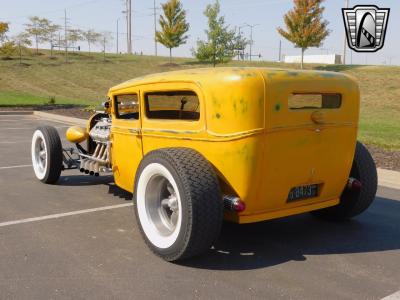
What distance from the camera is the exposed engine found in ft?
18.8

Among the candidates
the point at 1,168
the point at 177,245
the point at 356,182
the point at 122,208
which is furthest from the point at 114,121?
the point at 1,168

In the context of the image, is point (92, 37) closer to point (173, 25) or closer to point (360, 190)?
point (173, 25)

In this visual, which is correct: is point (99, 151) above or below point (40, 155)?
above

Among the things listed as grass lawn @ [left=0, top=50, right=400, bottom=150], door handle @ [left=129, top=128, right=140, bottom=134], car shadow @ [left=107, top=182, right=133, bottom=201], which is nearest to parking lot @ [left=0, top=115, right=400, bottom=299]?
car shadow @ [left=107, top=182, right=133, bottom=201]

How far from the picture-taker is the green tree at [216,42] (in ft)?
119

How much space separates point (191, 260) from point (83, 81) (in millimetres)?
33673

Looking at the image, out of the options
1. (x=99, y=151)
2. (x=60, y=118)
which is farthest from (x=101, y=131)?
(x=60, y=118)

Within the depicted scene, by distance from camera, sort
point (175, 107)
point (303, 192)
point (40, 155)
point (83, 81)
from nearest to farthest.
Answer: point (303, 192) → point (175, 107) → point (40, 155) → point (83, 81)

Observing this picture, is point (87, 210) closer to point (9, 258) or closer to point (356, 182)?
point (9, 258)

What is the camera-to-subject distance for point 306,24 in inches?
1574

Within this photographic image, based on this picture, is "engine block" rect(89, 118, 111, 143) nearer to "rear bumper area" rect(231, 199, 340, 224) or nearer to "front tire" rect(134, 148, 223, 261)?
"front tire" rect(134, 148, 223, 261)

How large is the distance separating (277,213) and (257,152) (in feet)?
2.20

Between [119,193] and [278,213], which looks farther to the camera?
[119,193]

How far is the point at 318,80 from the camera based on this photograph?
3.88 metres
